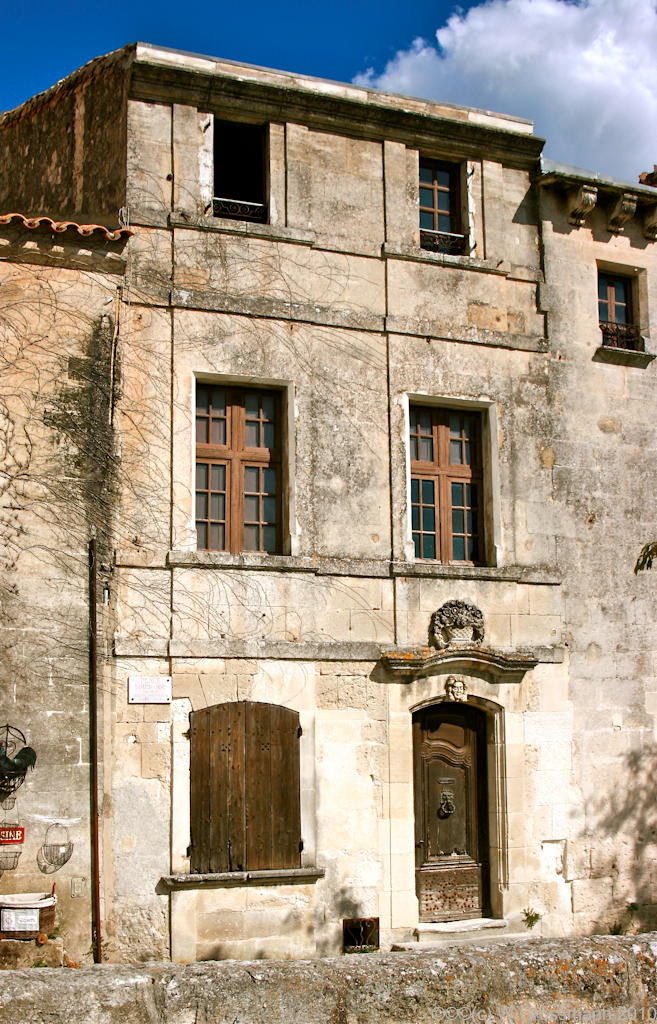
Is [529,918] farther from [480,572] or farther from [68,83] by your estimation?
[68,83]

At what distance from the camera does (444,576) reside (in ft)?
37.3

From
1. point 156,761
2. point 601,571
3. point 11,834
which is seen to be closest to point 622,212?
point 601,571

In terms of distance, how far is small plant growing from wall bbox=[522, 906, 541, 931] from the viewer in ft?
36.7

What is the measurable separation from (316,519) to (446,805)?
10.5ft

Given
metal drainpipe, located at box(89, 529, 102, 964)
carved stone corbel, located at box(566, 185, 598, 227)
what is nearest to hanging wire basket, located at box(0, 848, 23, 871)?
metal drainpipe, located at box(89, 529, 102, 964)

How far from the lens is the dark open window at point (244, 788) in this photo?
1014cm

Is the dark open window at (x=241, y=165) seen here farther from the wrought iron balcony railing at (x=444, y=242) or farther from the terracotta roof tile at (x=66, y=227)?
the wrought iron balcony railing at (x=444, y=242)

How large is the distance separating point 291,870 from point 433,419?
15.8ft

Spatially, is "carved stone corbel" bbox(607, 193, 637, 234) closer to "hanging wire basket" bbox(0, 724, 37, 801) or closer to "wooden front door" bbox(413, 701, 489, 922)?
"wooden front door" bbox(413, 701, 489, 922)

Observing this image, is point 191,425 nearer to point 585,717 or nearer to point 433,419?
point 433,419

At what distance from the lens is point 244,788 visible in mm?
10320

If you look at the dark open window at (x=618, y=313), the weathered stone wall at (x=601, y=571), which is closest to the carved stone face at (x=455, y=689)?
the weathered stone wall at (x=601, y=571)

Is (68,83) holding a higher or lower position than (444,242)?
higher

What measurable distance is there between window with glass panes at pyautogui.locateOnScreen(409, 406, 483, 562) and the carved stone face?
1.26 meters
